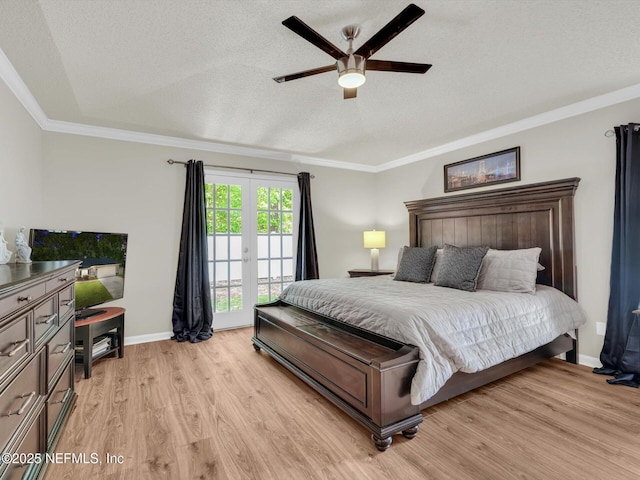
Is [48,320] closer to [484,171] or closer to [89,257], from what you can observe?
[89,257]

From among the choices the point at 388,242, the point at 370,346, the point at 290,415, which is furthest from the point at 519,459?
the point at 388,242

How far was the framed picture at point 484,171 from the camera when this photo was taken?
12.0 feet

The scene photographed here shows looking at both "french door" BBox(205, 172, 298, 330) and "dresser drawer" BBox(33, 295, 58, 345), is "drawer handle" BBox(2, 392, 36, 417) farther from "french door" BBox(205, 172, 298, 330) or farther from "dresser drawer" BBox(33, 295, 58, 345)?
"french door" BBox(205, 172, 298, 330)

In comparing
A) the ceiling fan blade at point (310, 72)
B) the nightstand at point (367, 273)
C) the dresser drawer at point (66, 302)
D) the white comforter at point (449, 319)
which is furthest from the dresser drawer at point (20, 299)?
the nightstand at point (367, 273)

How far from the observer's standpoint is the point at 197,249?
4008 mm

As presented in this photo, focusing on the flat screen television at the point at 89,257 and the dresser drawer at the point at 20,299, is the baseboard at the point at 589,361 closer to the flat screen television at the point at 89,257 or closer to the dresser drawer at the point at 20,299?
the dresser drawer at the point at 20,299

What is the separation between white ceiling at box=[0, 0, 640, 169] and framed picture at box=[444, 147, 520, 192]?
0.37 m

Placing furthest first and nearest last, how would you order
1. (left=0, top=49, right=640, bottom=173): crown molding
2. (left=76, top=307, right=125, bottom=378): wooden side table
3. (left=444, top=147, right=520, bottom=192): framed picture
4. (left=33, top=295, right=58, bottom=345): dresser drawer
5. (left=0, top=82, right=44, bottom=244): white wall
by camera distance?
(left=444, top=147, right=520, bottom=192): framed picture, (left=76, top=307, right=125, bottom=378): wooden side table, (left=0, top=49, right=640, bottom=173): crown molding, (left=0, top=82, right=44, bottom=244): white wall, (left=33, top=295, right=58, bottom=345): dresser drawer

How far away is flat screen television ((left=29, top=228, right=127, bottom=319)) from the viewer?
2.93 metres

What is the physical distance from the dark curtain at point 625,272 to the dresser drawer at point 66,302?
13.3 ft

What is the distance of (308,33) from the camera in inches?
68.9

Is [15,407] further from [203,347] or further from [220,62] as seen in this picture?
[203,347]

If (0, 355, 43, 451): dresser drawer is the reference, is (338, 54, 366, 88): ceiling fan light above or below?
above

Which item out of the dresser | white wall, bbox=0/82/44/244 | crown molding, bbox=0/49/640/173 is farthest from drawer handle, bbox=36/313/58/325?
crown molding, bbox=0/49/640/173
